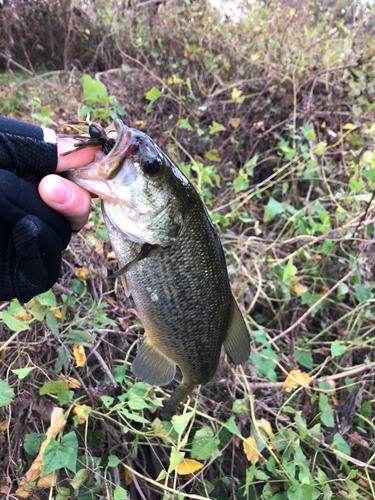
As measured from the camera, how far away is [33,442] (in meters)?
1.29

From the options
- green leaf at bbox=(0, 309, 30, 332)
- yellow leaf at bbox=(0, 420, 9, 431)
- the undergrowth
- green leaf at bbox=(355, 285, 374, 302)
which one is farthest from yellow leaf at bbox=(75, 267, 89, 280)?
green leaf at bbox=(355, 285, 374, 302)

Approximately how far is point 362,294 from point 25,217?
6.83 feet

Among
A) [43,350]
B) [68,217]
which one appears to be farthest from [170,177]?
[43,350]

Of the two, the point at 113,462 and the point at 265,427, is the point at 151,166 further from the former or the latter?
the point at 265,427

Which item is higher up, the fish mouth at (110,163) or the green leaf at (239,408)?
the fish mouth at (110,163)

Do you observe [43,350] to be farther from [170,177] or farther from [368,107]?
[368,107]

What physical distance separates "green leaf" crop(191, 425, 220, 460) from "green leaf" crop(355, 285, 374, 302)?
1.35 m

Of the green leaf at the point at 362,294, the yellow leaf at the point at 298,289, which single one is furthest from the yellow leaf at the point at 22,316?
the green leaf at the point at 362,294

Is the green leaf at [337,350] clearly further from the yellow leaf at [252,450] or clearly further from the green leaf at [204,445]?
the green leaf at [204,445]

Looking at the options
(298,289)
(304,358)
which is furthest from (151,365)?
(298,289)

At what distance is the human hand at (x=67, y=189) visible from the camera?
91 cm

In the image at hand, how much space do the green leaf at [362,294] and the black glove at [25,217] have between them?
6.33 ft

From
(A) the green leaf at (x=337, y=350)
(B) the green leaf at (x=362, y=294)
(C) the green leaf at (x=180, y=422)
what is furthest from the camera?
(B) the green leaf at (x=362, y=294)

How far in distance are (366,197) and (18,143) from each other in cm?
196
